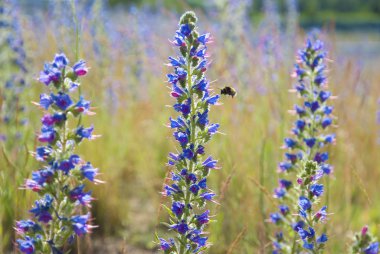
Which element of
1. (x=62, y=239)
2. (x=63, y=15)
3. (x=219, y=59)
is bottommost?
(x=62, y=239)

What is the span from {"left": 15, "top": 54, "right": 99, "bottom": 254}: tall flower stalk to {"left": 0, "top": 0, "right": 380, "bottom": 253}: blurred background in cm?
94

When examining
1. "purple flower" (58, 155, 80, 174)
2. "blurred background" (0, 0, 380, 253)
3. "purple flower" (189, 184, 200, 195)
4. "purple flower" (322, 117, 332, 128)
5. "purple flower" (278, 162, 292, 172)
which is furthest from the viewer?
"blurred background" (0, 0, 380, 253)

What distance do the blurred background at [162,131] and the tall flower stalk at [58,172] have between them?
3.10 feet

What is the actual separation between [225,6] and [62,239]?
5.05m

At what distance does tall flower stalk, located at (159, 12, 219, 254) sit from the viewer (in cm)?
208

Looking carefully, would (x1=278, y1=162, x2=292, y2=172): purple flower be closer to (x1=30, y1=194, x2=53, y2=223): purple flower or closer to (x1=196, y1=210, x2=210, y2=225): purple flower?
(x1=196, y1=210, x2=210, y2=225): purple flower

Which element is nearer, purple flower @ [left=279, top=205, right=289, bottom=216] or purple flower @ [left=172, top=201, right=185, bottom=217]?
purple flower @ [left=172, top=201, right=185, bottom=217]

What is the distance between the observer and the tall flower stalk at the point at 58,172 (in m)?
1.82

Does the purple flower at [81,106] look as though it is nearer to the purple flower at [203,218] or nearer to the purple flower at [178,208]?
the purple flower at [178,208]

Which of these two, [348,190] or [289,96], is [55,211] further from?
[289,96]

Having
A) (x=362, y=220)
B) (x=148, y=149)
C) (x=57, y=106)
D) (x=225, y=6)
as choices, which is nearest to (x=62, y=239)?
(x=57, y=106)

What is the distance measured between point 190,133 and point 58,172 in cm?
52

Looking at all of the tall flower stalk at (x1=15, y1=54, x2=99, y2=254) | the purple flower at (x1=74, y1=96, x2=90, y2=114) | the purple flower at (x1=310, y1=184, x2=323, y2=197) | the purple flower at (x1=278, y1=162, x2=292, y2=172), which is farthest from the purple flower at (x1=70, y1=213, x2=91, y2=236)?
the purple flower at (x1=278, y1=162, x2=292, y2=172)

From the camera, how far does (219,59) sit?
22.6 ft
